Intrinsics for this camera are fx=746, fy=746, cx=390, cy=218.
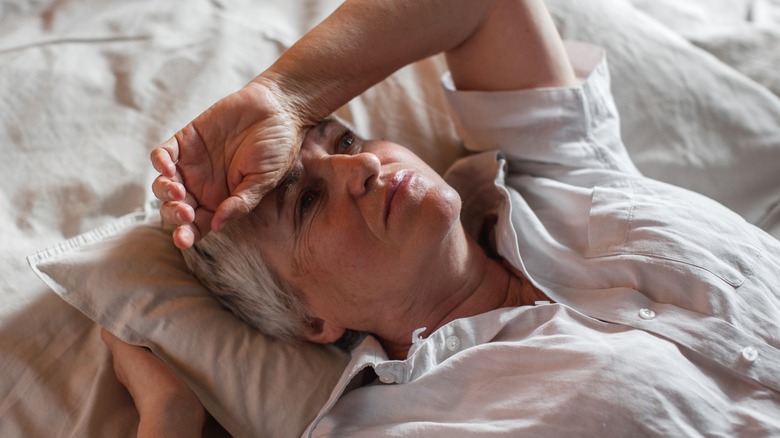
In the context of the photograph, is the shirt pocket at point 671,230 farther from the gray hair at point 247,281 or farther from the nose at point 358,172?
the gray hair at point 247,281

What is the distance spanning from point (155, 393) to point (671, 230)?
0.92 metres

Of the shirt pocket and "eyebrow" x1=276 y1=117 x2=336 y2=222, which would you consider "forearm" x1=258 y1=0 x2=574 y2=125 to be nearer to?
"eyebrow" x1=276 y1=117 x2=336 y2=222

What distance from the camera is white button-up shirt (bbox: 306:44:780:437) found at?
1.08 meters

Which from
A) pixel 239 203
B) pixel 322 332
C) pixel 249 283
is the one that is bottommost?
pixel 322 332

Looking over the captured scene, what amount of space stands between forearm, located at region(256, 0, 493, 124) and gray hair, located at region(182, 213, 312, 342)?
0.78 feet

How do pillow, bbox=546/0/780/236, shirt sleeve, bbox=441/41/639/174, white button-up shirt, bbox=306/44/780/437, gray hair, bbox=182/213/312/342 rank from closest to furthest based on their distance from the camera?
1. white button-up shirt, bbox=306/44/780/437
2. gray hair, bbox=182/213/312/342
3. shirt sleeve, bbox=441/41/639/174
4. pillow, bbox=546/0/780/236

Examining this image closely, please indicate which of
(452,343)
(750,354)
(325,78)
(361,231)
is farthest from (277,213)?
(750,354)

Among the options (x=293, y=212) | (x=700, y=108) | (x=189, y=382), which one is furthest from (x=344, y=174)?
(x=700, y=108)

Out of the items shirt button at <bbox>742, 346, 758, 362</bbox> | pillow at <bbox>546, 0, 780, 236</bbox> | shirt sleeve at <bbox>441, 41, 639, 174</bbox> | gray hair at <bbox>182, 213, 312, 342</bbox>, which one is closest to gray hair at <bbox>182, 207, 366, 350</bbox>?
gray hair at <bbox>182, 213, 312, 342</bbox>

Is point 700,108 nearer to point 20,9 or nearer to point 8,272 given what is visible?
point 8,272

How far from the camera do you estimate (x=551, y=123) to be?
4.76ft

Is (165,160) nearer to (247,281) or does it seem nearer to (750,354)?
(247,281)

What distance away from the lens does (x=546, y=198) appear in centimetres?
145

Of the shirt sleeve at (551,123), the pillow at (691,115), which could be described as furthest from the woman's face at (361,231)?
the pillow at (691,115)
